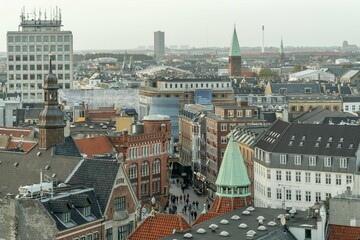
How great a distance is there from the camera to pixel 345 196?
7181 cm

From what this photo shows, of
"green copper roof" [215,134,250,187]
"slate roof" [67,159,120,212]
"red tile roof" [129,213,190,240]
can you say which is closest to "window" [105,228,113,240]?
"slate roof" [67,159,120,212]

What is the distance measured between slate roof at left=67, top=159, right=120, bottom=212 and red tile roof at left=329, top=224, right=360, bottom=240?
1761cm

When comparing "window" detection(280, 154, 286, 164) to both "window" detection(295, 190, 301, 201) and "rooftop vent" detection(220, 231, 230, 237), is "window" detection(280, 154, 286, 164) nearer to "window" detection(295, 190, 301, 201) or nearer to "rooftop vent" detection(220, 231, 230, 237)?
"window" detection(295, 190, 301, 201)

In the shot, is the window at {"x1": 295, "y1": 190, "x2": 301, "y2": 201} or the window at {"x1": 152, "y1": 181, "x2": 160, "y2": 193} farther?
the window at {"x1": 152, "y1": 181, "x2": 160, "y2": 193}

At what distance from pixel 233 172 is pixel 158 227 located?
8.96 metres

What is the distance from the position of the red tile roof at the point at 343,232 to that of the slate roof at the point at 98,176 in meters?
17.6

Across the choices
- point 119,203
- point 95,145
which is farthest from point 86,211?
point 95,145

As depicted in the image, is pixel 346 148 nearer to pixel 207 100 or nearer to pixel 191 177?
pixel 191 177

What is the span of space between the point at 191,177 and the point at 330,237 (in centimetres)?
8082

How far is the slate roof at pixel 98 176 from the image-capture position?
7469 centimetres

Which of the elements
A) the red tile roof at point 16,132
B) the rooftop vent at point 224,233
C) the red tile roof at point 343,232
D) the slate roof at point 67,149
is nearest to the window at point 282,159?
the slate roof at point 67,149

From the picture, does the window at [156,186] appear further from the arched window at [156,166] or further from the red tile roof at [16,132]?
the red tile roof at [16,132]

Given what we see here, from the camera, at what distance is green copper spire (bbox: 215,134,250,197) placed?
74312 mm

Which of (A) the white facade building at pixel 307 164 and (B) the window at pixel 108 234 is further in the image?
(A) the white facade building at pixel 307 164
